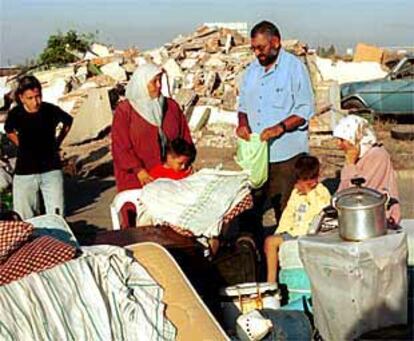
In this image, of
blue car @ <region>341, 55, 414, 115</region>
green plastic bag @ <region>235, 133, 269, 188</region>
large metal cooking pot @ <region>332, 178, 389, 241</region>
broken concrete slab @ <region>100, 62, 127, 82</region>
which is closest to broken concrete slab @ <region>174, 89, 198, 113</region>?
broken concrete slab @ <region>100, 62, 127, 82</region>

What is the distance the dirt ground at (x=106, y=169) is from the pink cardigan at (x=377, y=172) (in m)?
3.82

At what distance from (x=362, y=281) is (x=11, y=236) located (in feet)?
5.65

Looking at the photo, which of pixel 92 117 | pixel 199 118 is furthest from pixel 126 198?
pixel 92 117

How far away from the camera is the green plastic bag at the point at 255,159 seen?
6.00 metres

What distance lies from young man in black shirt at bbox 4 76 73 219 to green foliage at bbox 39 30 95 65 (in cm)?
1879

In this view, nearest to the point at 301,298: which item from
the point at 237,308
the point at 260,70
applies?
the point at 237,308

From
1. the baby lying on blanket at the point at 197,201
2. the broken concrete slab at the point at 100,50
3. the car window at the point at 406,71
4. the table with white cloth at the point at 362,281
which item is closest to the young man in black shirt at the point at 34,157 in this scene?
the baby lying on blanket at the point at 197,201

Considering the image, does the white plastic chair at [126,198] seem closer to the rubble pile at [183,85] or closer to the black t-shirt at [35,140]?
the black t-shirt at [35,140]

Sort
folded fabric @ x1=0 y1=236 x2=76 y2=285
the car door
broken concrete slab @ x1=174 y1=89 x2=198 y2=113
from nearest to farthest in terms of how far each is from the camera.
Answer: folded fabric @ x1=0 y1=236 x2=76 y2=285 → the car door → broken concrete slab @ x1=174 y1=89 x2=198 y2=113

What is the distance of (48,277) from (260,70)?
8.55 feet

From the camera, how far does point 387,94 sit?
1658 centimetres

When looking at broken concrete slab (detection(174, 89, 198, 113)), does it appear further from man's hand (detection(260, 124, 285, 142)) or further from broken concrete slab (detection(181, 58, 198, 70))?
man's hand (detection(260, 124, 285, 142))

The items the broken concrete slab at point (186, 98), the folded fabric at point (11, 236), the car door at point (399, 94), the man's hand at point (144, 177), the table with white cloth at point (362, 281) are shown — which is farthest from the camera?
the broken concrete slab at point (186, 98)

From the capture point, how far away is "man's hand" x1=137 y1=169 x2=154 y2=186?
5.95 m
